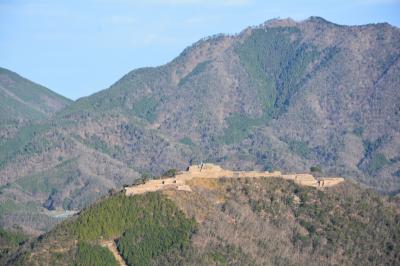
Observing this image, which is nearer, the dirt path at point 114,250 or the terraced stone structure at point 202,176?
the dirt path at point 114,250

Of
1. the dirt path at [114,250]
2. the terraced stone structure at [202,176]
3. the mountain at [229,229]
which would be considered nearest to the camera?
the dirt path at [114,250]

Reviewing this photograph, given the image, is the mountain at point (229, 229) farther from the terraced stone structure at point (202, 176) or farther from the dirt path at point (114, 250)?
the terraced stone structure at point (202, 176)

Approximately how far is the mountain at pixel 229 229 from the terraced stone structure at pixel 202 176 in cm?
105

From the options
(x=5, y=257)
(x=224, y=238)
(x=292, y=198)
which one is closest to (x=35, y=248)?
(x=5, y=257)

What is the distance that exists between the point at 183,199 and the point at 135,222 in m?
6.46

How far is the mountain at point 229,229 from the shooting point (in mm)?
155875

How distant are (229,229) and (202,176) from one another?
12899 millimetres

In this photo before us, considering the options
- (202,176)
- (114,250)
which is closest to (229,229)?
(114,250)

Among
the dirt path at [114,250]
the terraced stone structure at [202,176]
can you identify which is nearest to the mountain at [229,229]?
the dirt path at [114,250]

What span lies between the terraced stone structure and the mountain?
1.05m

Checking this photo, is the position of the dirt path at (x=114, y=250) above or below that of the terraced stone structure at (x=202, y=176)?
below

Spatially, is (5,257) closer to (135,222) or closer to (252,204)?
(135,222)

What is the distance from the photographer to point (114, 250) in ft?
516

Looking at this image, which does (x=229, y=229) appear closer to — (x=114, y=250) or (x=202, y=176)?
(x=114, y=250)
